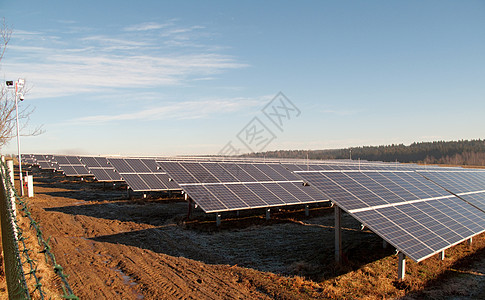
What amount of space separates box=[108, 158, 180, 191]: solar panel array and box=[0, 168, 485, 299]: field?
7.47m

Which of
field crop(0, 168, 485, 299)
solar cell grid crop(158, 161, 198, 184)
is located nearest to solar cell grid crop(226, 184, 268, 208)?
field crop(0, 168, 485, 299)

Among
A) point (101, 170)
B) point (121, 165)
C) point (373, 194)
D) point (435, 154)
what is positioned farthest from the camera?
point (435, 154)

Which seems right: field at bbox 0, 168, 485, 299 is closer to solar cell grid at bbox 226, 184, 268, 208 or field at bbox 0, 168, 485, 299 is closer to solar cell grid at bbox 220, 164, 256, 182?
solar cell grid at bbox 226, 184, 268, 208

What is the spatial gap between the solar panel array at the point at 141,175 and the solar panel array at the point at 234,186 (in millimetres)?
7477

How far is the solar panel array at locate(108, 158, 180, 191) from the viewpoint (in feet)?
92.6

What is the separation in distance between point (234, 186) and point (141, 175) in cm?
1346

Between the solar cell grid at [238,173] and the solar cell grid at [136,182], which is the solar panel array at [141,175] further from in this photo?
the solar cell grid at [238,173]

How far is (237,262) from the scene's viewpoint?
12.6 meters

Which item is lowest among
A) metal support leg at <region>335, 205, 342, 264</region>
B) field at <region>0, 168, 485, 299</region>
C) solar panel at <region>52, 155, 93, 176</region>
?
Result: field at <region>0, 168, 485, 299</region>

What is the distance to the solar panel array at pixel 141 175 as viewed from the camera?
92.6ft

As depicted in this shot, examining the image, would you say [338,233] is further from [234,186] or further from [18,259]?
[18,259]

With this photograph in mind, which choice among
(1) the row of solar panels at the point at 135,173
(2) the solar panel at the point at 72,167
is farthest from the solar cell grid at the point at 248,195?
(2) the solar panel at the point at 72,167

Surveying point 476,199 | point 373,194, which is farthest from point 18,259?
point 476,199

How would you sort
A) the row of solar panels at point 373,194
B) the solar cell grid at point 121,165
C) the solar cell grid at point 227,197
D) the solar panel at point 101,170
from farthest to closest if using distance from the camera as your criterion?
the solar panel at point 101,170
the solar cell grid at point 121,165
the solar cell grid at point 227,197
the row of solar panels at point 373,194
